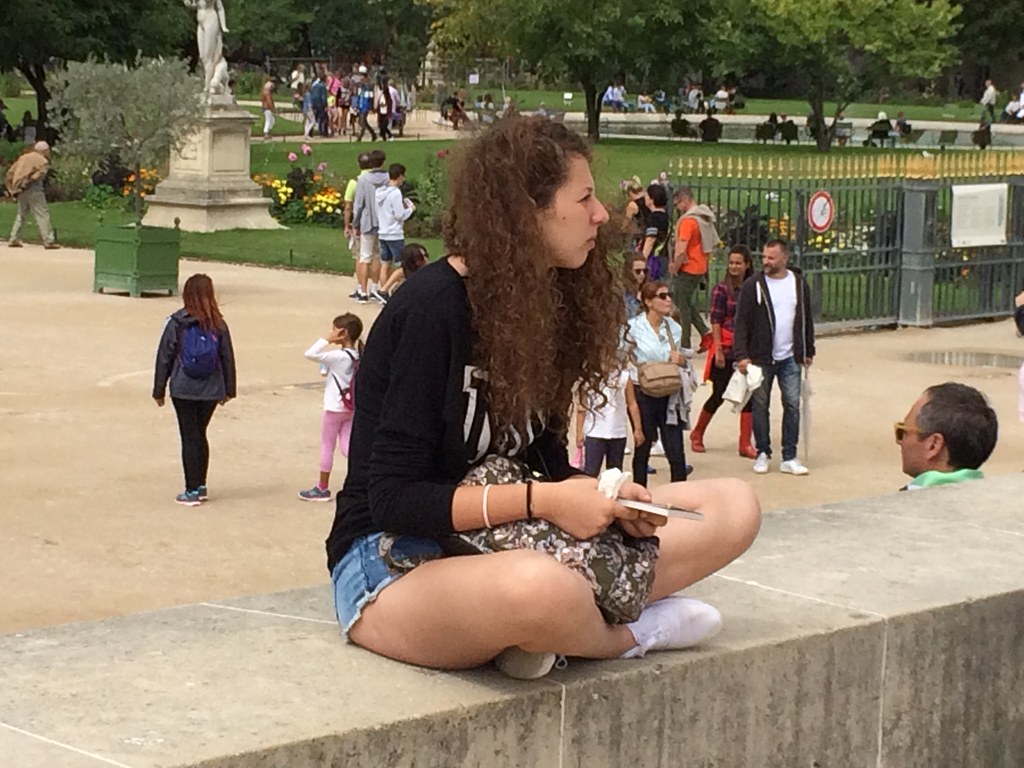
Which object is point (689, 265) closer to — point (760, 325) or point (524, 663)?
point (760, 325)

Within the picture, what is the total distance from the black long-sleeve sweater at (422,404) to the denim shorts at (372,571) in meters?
0.06

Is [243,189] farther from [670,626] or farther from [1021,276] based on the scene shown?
[670,626]

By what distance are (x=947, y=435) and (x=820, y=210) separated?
1341 centimetres

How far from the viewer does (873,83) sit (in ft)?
193

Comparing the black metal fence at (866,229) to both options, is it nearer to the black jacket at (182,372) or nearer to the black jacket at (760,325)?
the black jacket at (760,325)

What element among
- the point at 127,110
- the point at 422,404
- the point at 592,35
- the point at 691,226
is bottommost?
the point at 422,404

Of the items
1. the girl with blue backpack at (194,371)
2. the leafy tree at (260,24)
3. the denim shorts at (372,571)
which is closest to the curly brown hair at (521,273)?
the denim shorts at (372,571)

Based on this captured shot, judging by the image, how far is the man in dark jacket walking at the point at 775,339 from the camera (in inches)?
477

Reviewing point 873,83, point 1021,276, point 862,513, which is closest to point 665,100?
point 873,83

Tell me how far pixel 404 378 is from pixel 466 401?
0.48 ft

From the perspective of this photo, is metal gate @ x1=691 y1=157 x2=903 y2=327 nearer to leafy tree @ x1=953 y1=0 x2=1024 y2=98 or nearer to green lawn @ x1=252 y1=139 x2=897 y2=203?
green lawn @ x1=252 y1=139 x2=897 y2=203

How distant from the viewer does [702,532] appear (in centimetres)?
404

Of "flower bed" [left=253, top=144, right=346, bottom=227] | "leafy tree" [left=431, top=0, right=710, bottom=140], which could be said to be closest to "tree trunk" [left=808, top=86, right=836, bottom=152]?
"leafy tree" [left=431, top=0, right=710, bottom=140]

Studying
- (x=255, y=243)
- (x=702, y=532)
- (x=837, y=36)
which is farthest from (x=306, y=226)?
(x=702, y=532)
